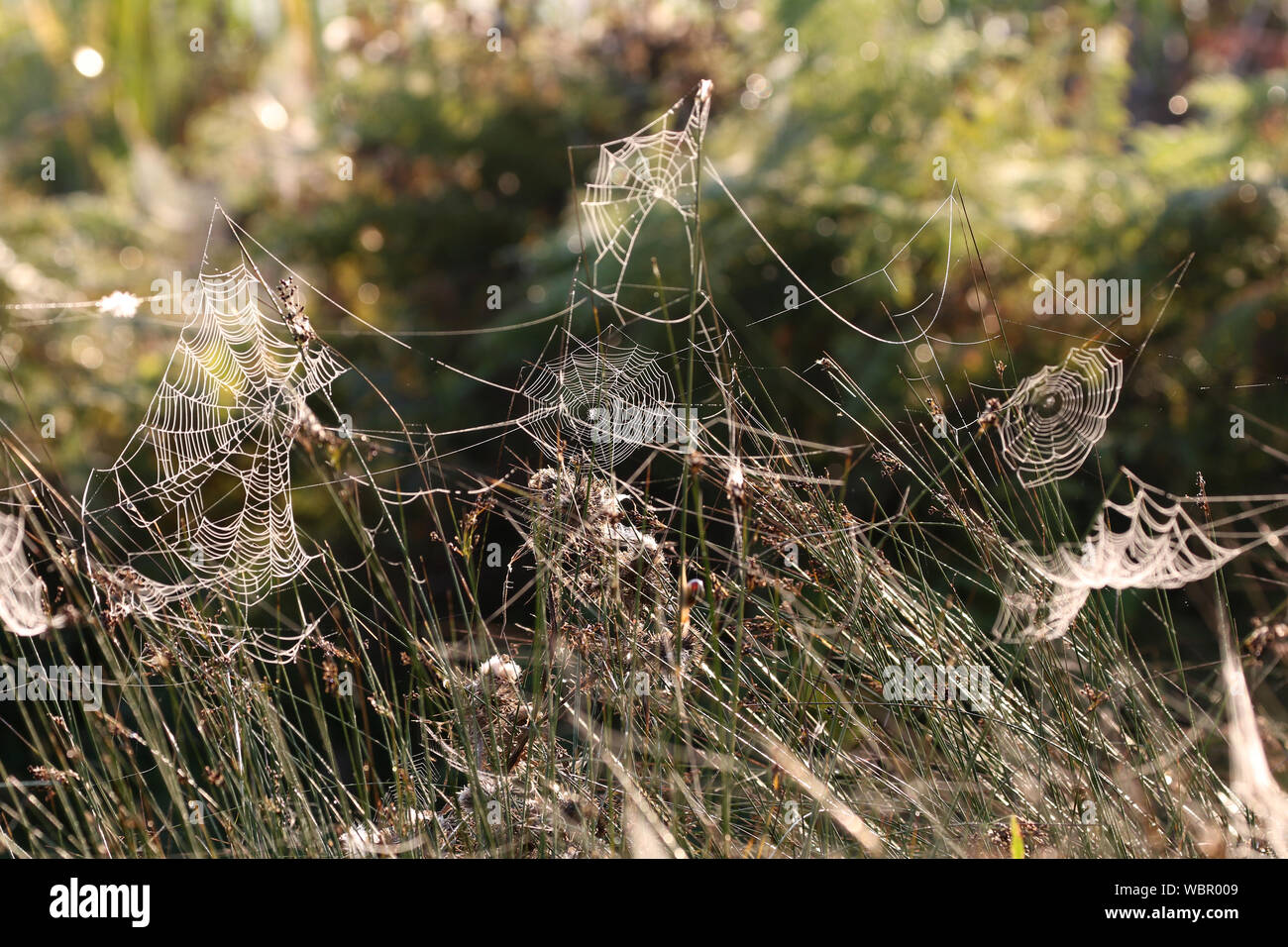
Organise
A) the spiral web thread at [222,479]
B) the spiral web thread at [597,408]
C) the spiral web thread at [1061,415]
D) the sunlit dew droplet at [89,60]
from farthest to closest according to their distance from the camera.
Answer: the sunlit dew droplet at [89,60] < the spiral web thread at [1061,415] < the spiral web thread at [597,408] < the spiral web thread at [222,479]

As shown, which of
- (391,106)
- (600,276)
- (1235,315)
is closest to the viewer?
(1235,315)

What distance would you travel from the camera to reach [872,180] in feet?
12.8

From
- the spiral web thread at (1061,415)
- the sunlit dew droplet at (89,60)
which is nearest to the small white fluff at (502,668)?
the spiral web thread at (1061,415)

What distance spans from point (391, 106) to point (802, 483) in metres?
4.13

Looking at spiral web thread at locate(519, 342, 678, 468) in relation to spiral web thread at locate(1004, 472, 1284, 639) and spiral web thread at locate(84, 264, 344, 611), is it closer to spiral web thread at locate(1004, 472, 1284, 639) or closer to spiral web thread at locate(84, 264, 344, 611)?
spiral web thread at locate(84, 264, 344, 611)

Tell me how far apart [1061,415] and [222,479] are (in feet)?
9.16

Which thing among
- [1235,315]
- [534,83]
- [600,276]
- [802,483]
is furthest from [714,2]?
[802,483]

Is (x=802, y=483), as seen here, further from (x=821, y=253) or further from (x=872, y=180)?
(x=872, y=180)

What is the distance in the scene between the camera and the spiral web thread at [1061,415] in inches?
73.5

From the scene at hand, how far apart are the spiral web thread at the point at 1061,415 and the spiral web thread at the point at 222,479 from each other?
1.17 meters

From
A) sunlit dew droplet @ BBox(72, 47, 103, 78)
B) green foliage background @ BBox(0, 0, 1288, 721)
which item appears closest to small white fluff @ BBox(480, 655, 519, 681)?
green foliage background @ BBox(0, 0, 1288, 721)

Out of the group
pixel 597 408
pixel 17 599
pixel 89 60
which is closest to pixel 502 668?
pixel 597 408

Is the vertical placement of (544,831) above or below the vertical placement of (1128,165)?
below

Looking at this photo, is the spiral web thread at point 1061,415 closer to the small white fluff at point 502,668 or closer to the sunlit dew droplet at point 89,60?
the small white fluff at point 502,668
